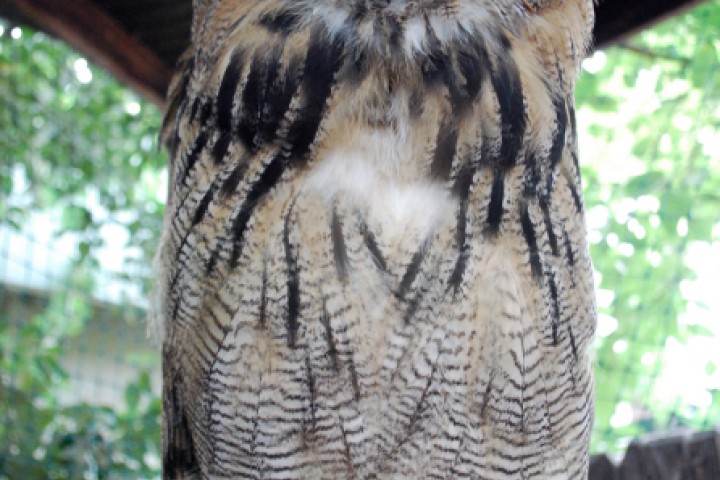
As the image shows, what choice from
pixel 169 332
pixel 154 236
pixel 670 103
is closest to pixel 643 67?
pixel 670 103

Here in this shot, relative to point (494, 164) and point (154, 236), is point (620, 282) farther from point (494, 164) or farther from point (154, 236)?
point (154, 236)

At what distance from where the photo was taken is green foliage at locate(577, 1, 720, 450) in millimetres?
1978

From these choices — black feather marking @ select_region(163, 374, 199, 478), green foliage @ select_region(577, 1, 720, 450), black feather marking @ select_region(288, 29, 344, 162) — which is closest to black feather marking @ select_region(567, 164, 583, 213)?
black feather marking @ select_region(288, 29, 344, 162)

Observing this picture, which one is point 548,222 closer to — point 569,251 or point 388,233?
point 569,251

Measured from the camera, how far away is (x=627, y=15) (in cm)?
172

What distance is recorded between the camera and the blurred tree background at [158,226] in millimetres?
2012

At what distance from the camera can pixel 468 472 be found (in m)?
0.94

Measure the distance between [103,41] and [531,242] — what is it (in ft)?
4.64

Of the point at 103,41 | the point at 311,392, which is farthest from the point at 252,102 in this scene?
the point at 103,41

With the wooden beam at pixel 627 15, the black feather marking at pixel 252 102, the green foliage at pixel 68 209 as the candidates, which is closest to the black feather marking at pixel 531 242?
the black feather marking at pixel 252 102

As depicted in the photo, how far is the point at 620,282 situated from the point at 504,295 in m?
1.46

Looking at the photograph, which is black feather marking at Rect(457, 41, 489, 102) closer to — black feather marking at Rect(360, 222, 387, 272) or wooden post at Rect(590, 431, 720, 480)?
black feather marking at Rect(360, 222, 387, 272)

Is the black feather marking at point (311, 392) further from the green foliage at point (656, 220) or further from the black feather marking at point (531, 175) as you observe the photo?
the green foliage at point (656, 220)

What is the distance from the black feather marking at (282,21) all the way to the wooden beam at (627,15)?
1.01 m
